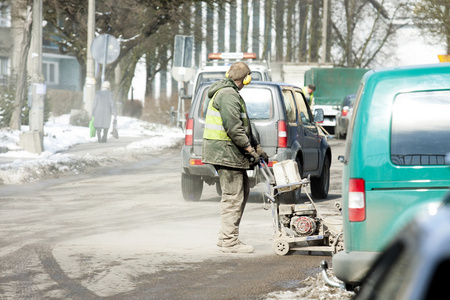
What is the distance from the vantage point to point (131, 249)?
7.75 m

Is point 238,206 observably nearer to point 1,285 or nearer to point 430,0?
point 1,285

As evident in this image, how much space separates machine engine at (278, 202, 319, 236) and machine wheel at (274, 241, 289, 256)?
0.52 feet

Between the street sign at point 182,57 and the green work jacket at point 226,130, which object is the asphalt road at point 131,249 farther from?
the street sign at point 182,57

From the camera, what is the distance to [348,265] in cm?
504

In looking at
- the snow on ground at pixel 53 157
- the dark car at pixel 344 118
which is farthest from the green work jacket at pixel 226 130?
the dark car at pixel 344 118

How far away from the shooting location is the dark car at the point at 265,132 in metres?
11.2

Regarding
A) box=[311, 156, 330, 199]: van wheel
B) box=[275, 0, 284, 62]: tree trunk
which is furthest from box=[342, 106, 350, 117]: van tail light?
box=[275, 0, 284, 62]: tree trunk

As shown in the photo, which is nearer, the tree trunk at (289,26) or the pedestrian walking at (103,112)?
the pedestrian walking at (103,112)

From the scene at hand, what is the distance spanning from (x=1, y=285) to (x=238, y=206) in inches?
98.6

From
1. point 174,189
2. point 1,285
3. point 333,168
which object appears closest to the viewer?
point 1,285

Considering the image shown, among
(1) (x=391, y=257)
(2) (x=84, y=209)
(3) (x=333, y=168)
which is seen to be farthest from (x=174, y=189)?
(1) (x=391, y=257)

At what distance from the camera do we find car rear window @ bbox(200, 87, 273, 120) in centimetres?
1135

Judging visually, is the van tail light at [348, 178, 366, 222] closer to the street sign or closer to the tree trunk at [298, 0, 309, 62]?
the street sign

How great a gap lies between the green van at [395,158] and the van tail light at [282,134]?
20.1 ft
